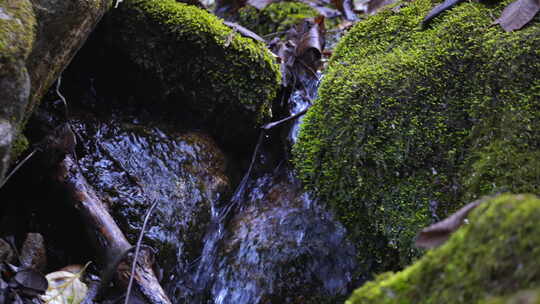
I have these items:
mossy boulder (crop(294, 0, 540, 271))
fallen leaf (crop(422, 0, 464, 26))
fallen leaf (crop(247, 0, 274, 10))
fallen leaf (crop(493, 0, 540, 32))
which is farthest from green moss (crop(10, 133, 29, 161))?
fallen leaf (crop(247, 0, 274, 10))

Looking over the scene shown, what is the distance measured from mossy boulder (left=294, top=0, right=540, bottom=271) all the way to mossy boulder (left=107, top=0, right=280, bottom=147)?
657 millimetres

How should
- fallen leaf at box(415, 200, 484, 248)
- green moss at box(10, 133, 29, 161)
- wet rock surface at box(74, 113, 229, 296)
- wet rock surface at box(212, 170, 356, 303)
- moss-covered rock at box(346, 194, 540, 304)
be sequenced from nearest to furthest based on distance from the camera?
moss-covered rock at box(346, 194, 540, 304)
fallen leaf at box(415, 200, 484, 248)
green moss at box(10, 133, 29, 161)
wet rock surface at box(212, 170, 356, 303)
wet rock surface at box(74, 113, 229, 296)

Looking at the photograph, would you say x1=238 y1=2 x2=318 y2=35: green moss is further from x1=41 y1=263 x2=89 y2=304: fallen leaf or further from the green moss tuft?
x1=41 y1=263 x2=89 y2=304: fallen leaf

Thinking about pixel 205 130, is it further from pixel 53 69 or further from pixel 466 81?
pixel 466 81

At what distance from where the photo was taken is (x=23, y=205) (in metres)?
2.34

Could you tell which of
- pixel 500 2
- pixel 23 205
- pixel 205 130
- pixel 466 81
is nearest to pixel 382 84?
pixel 466 81

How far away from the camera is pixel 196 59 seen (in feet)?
9.73

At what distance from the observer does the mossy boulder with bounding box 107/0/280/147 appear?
291 cm

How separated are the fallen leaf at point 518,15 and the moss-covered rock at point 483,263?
158 centimetres

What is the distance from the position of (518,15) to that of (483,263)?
185cm

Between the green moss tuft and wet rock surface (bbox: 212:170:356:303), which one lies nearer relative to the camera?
the green moss tuft

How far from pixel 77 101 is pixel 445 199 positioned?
2.60m

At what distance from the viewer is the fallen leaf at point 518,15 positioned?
2129 mm

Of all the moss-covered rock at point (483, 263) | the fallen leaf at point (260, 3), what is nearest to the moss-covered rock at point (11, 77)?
the moss-covered rock at point (483, 263)
